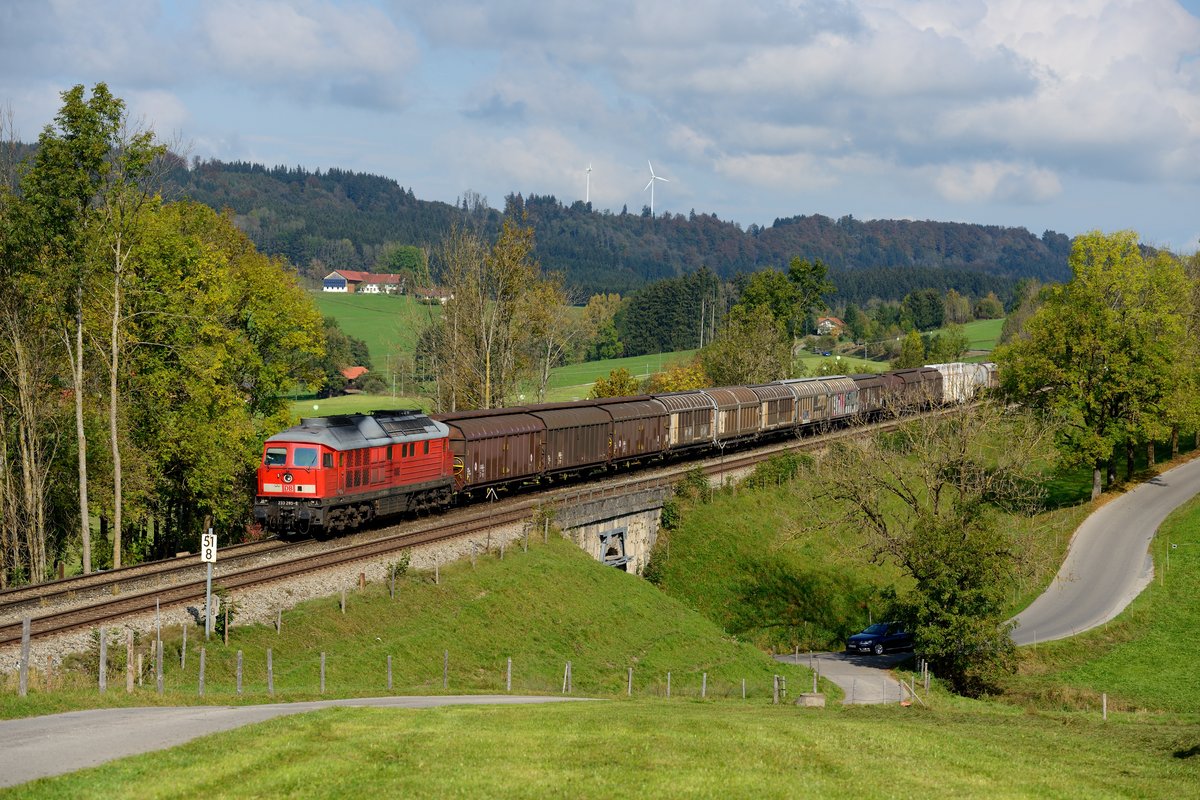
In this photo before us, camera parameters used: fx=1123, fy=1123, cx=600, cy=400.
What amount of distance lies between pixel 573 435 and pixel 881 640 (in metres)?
18.7

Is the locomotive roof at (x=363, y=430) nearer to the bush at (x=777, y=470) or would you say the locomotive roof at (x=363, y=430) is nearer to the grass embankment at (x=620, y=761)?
the grass embankment at (x=620, y=761)

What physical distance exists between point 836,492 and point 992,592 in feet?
28.1

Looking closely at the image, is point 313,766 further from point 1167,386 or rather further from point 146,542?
point 1167,386

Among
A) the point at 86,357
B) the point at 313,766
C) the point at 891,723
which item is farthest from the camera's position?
the point at 86,357

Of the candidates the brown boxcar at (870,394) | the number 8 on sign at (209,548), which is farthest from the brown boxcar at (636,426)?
the number 8 on sign at (209,548)

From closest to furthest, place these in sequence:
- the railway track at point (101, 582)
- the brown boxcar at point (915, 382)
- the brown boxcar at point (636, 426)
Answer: the railway track at point (101, 582), the brown boxcar at point (636, 426), the brown boxcar at point (915, 382)

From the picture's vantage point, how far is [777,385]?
263 feet

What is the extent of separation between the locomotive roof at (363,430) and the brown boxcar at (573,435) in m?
8.48

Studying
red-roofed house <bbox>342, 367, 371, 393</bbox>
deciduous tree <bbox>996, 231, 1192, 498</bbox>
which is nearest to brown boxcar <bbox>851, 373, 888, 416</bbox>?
deciduous tree <bbox>996, 231, 1192, 498</bbox>

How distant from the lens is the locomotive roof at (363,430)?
133 feet

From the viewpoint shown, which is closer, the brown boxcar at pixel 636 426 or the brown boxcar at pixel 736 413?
the brown boxcar at pixel 636 426

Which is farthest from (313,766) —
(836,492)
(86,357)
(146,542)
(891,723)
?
(146,542)

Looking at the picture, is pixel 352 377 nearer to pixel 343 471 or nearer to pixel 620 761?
pixel 343 471

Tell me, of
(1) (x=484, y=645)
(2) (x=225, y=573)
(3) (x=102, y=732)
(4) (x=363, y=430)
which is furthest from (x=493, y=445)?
(3) (x=102, y=732)
